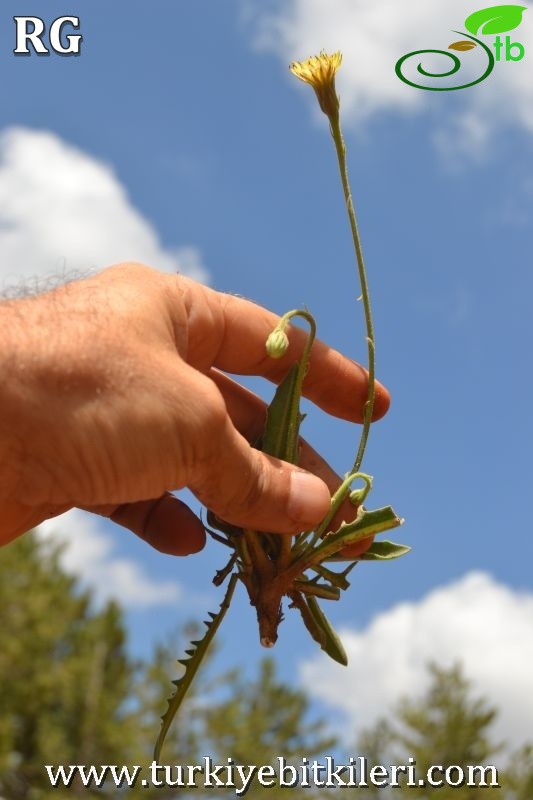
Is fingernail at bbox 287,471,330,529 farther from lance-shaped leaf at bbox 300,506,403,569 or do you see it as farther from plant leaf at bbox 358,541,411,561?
plant leaf at bbox 358,541,411,561

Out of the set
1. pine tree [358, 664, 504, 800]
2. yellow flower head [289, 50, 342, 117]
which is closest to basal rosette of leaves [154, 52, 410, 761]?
yellow flower head [289, 50, 342, 117]

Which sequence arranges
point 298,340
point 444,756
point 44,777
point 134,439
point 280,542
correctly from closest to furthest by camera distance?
point 134,439
point 280,542
point 298,340
point 444,756
point 44,777

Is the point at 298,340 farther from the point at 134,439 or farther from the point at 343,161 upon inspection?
the point at 134,439

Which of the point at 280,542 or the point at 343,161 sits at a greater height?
the point at 343,161

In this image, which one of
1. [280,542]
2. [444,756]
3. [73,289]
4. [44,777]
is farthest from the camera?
[44,777]

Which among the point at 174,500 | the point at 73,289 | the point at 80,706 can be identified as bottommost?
the point at 174,500

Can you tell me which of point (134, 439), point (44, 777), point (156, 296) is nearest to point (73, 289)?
point (156, 296)

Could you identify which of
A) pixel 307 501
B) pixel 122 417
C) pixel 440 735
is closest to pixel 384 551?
pixel 307 501

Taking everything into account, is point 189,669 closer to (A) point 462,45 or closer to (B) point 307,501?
(B) point 307,501
